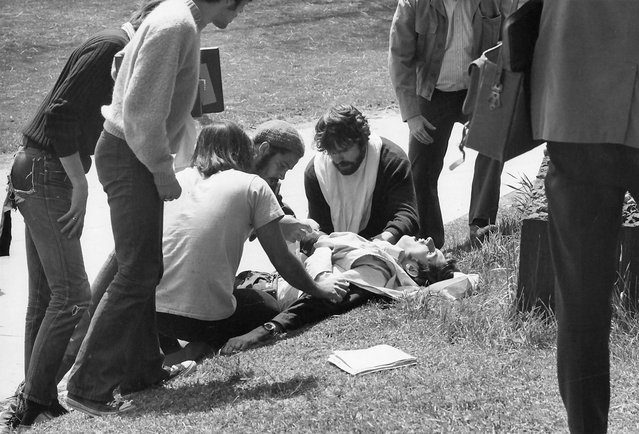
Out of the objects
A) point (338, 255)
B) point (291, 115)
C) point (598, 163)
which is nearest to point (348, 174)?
point (338, 255)

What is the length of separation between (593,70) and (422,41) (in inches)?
137

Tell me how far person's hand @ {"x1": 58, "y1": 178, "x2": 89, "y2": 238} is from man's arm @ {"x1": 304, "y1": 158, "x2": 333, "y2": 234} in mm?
1983

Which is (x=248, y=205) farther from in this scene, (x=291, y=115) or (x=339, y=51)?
(x=339, y=51)

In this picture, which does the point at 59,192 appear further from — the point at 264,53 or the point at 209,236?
the point at 264,53

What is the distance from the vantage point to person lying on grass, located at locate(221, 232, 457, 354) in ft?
15.1

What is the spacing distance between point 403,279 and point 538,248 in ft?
2.95

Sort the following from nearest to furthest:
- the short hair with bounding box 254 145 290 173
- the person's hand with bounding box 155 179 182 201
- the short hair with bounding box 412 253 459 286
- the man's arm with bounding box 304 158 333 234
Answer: the person's hand with bounding box 155 179 182 201 → the short hair with bounding box 412 253 459 286 → the short hair with bounding box 254 145 290 173 → the man's arm with bounding box 304 158 333 234

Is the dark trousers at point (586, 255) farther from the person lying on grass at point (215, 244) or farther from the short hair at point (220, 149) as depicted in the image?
the short hair at point (220, 149)

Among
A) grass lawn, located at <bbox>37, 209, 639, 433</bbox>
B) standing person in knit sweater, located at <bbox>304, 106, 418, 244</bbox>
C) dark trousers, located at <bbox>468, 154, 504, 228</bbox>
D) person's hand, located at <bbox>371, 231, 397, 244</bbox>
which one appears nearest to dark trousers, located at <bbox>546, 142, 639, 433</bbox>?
grass lawn, located at <bbox>37, 209, 639, 433</bbox>

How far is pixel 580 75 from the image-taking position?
95.0 inches

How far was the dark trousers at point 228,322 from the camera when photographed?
4594 mm

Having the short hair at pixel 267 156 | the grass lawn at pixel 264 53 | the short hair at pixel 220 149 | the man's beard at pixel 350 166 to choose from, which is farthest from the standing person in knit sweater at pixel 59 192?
the grass lawn at pixel 264 53

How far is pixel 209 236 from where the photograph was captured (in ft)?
14.6

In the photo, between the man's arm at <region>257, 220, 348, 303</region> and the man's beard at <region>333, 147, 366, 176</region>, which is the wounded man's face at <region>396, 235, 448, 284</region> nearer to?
the man's beard at <region>333, 147, 366, 176</region>
